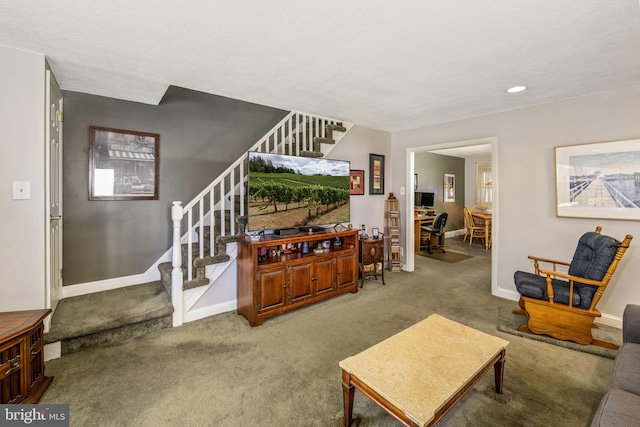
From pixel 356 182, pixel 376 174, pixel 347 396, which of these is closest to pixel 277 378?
pixel 347 396

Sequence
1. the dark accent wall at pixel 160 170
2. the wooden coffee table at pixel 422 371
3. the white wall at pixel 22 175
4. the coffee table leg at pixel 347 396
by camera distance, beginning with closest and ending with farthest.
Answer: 1. the wooden coffee table at pixel 422 371
2. the coffee table leg at pixel 347 396
3. the white wall at pixel 22 175
4. the dark accent wall at pixel 160 170

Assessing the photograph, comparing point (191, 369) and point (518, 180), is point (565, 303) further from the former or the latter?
point (191, 369)

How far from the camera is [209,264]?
2902mm

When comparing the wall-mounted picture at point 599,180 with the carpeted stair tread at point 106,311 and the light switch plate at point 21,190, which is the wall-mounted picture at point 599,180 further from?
the light switch plate at point 21,190

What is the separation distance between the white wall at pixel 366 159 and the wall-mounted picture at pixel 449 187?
3.86 metres

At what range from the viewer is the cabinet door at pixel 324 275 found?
10.7 ft

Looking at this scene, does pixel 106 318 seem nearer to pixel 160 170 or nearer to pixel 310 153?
pixel 160 170

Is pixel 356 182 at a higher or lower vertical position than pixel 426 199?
higher

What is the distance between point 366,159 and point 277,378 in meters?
3.39

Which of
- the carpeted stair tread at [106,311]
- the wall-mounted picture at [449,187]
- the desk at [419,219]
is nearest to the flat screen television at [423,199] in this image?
the desk at [419,219]

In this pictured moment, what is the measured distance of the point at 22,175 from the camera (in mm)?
2031

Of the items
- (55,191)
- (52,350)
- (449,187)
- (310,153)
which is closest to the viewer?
(52,350)

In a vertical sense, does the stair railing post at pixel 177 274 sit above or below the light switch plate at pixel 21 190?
below

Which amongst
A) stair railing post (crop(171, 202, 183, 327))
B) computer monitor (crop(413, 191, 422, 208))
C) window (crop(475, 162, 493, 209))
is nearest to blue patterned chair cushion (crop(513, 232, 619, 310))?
stair railing post (crop(171, 202, 183, 327))
